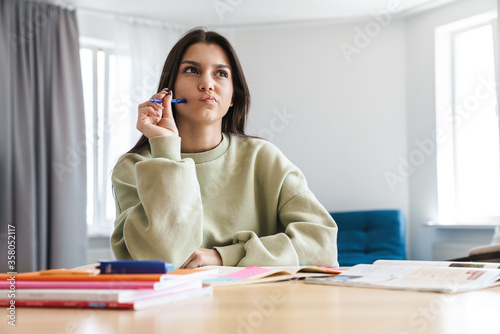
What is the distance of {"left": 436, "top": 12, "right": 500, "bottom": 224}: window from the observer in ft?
13.4

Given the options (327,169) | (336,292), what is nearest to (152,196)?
(336,292)

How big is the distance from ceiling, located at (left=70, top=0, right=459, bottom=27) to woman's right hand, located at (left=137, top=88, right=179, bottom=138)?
9.24 feet

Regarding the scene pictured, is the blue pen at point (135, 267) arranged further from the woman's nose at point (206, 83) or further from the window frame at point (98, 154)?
the window frame at point (98, 154)

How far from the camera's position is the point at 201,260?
4.63 feet

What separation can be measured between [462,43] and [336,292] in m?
3.92

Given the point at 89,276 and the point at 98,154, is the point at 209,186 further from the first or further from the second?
the point at 98,154

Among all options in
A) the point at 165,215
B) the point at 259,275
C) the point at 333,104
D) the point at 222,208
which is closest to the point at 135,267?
the point at 259,275

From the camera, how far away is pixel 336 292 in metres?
0.85

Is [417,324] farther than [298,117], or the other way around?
[298,117]

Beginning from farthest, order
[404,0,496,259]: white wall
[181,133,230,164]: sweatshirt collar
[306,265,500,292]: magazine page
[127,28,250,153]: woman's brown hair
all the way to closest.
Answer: [404,0,496,259]: white wall, [127,28,250,153]: woman's brown hair, [181,133,230,164]: sweatshirt collar, [306,265,500,292]: magazine page

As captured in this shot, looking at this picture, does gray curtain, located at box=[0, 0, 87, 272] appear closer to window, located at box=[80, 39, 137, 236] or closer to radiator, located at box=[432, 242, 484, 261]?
window, located at box=[80, 39, 137, 236]

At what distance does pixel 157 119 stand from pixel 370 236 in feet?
8.73

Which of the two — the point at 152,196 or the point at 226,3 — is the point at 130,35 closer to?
the point at 226,3

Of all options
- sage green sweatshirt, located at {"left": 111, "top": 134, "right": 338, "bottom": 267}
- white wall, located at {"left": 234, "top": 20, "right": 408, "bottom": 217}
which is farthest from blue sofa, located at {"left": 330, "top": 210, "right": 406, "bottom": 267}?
sage green sweatshirt, located at {"left": 111, "top": 134, "right": 338, "bottom": 267}
